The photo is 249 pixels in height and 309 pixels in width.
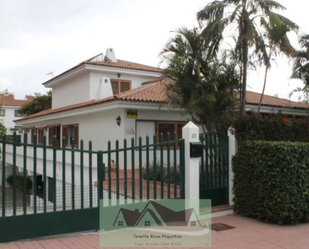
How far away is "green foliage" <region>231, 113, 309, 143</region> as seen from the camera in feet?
24.0

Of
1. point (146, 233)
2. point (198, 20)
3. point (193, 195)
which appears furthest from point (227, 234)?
point (198, 20)

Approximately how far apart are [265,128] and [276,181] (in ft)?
5.16

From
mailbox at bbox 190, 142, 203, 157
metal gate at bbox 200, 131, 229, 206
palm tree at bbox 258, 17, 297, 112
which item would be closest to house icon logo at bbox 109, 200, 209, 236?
metal gate at bbox 200, 131, 229, 206

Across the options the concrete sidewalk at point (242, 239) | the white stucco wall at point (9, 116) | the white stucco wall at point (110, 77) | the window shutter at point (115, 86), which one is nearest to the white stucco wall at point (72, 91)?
the white stucco wall at point (110, 77)

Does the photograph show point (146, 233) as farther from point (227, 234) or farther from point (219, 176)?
point (219, 176)

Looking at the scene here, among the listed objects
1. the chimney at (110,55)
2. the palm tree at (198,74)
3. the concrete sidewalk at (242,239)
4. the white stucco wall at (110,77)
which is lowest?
the concrete sidewalk at (242,239)

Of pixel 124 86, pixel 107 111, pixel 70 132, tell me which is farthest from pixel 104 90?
pixel 70 132

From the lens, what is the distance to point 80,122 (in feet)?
52.5

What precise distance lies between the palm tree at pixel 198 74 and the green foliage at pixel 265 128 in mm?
2119

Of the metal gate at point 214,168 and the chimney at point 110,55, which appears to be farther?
the chimney at point 110,55

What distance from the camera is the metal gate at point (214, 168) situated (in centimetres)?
725

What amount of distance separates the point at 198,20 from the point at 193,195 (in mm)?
6271

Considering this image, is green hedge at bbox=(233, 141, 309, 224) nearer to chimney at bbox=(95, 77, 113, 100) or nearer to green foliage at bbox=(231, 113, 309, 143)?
green foliage at bbox=(231, 113, 309, 143)

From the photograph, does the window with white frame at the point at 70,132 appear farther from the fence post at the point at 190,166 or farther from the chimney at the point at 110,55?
the fence post at the point at 190,166
